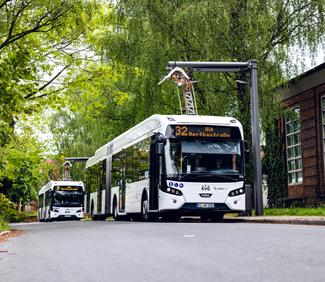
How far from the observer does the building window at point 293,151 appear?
96.3 feet

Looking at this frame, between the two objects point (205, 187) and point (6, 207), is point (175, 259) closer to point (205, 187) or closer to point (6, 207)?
point (205, 187)

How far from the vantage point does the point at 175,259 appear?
805 centimetres

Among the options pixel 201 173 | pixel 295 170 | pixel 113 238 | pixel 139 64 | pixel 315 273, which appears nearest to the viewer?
pixel 315 273

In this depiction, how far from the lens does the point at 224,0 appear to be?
77.4 ft

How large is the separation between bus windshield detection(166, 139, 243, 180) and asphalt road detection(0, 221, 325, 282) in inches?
270

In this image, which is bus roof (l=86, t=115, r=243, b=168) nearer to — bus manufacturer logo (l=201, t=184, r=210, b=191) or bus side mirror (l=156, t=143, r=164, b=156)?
bus side mirror (l=156, t=143, r=164, b=156)

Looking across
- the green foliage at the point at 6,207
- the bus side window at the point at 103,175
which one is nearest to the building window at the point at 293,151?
the bus side window at the point at 103,175

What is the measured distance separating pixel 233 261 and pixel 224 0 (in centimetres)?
1737

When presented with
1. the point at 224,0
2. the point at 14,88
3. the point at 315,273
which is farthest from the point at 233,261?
the point at 224,0

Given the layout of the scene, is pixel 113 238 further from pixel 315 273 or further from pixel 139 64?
pixel 139 64

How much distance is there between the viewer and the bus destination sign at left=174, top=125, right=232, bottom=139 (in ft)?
61.5

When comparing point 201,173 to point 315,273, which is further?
point 201,173

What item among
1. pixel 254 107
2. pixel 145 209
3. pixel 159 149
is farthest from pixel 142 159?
pixel 254 107

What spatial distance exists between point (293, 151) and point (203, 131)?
1227 cm
